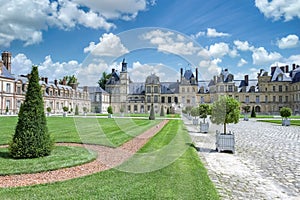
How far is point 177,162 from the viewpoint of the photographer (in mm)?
7426

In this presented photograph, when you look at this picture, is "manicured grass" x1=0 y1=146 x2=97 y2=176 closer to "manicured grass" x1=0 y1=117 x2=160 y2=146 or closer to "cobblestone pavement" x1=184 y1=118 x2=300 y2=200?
"manicured grass" x1=0 y1=117 x2=160 y2=146

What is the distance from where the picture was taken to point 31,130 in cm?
734

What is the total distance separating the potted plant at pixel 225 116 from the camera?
32.0ft

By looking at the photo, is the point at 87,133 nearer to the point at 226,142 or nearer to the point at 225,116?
the point at 225,116

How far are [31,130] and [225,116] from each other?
7028mm

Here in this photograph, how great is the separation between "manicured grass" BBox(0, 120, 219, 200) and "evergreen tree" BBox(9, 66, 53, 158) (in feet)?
8.36

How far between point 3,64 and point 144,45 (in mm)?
48261

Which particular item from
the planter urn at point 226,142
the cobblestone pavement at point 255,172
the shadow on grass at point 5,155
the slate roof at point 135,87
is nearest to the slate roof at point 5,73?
the slate roof at point 135,87

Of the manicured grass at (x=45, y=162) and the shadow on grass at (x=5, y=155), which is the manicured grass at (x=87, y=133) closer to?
the shadow on grass at (x=5, y=155)

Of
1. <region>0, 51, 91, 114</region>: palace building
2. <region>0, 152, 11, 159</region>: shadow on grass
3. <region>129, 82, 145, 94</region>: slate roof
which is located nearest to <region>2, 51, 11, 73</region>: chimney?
<region>0, 51, 91, 114</region>: palace building

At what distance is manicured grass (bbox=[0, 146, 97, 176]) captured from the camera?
6230 millimetres

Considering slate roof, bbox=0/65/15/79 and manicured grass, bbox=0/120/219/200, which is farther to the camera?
slate roof, bbox=0/65/15/79

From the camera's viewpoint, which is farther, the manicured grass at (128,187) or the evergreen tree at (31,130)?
the evergreen tree at (31,130)

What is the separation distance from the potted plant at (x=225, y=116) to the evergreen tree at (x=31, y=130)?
6.06 metres
